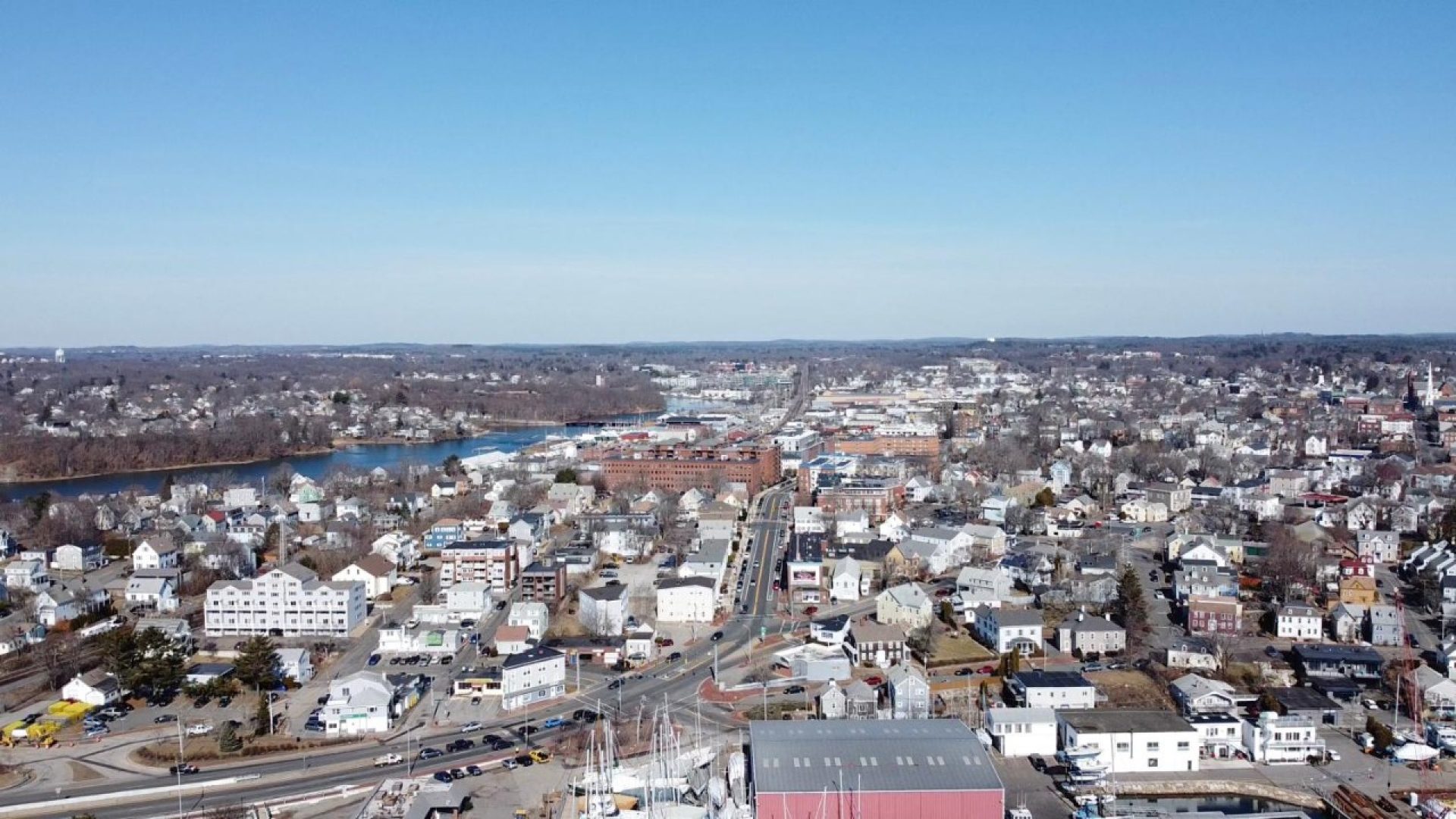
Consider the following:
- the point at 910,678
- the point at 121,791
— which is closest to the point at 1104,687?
the point at 910,678

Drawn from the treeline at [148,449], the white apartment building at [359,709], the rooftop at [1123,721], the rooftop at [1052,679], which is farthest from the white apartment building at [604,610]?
the treeline at [148,449]

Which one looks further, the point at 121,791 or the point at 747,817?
the point at 121,791

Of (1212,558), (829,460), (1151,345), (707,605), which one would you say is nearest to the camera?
(707,605)

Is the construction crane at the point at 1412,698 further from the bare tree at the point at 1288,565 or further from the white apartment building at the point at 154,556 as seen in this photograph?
the white apartment building at the point at 154,556

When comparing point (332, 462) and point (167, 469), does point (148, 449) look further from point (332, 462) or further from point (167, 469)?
point (332, 462)

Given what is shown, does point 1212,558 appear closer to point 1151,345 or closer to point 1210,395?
point 1210,395

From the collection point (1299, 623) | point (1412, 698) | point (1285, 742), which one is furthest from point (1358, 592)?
point (1285, 742)
